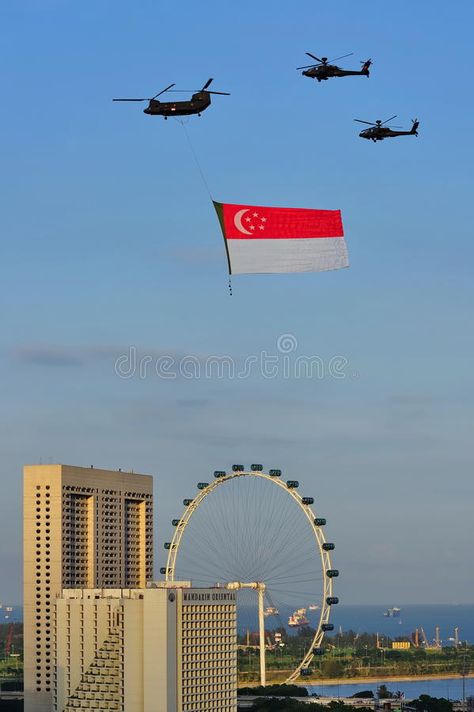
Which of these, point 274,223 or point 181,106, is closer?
point 274,223

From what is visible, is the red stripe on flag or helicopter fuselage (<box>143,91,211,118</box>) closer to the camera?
the red stripe on flag

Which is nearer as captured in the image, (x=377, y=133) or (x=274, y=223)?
(x=274, y=223)

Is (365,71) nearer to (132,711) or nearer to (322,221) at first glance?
(322,221)

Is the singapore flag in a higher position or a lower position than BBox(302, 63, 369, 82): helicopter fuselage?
lower

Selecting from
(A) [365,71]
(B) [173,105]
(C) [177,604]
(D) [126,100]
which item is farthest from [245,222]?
(C) [177,604]

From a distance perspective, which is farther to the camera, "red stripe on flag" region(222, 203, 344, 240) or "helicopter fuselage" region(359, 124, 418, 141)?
"helicopter fuselage" region(359, 124, 418, 141)
